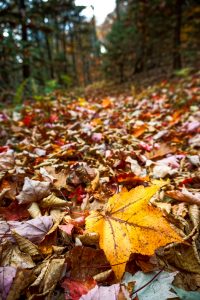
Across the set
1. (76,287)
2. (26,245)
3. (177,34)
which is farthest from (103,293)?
(177,34)

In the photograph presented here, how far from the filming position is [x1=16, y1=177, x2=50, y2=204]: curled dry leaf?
139cm

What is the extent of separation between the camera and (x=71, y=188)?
5.38 feet

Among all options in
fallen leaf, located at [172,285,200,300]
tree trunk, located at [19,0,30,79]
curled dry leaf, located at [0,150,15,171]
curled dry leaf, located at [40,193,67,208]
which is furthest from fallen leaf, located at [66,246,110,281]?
tree trunk, located at [19,0,30,79]

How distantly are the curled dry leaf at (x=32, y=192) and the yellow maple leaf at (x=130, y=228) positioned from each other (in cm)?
37

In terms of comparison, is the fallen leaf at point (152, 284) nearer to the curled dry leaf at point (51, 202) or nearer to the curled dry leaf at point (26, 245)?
the curled dry leaf at point (26, 245)

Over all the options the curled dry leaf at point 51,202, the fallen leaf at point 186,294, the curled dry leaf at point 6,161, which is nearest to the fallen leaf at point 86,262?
the fallen leaf at point 186,294

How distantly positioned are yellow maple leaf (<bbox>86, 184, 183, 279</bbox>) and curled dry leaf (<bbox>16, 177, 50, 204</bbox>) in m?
0.37

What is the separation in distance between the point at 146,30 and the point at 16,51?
35.2ft

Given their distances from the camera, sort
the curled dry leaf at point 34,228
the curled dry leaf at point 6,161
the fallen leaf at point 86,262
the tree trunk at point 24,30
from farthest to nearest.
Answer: the tree trunk at point 24,30 < the curled dry leaf at point 6,161 < the curled dry leaf at point 34,228 < the fallen leaf at point 86,262

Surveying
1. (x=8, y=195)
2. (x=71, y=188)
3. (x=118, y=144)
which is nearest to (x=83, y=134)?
(x=118, y=144)

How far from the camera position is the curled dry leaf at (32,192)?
4.55 feet

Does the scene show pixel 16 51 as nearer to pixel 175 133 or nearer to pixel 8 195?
pixel 175 133

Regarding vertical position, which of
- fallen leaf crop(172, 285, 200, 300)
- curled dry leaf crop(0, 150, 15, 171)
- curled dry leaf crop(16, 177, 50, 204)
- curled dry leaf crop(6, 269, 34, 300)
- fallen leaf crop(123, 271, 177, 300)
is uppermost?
curled dry leaf crop(0, 150, 15, 171)

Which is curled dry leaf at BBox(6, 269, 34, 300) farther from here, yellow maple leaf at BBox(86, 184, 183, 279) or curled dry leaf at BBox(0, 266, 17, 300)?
yellow maple leaf at BBox(86, 184, 183, 279)
